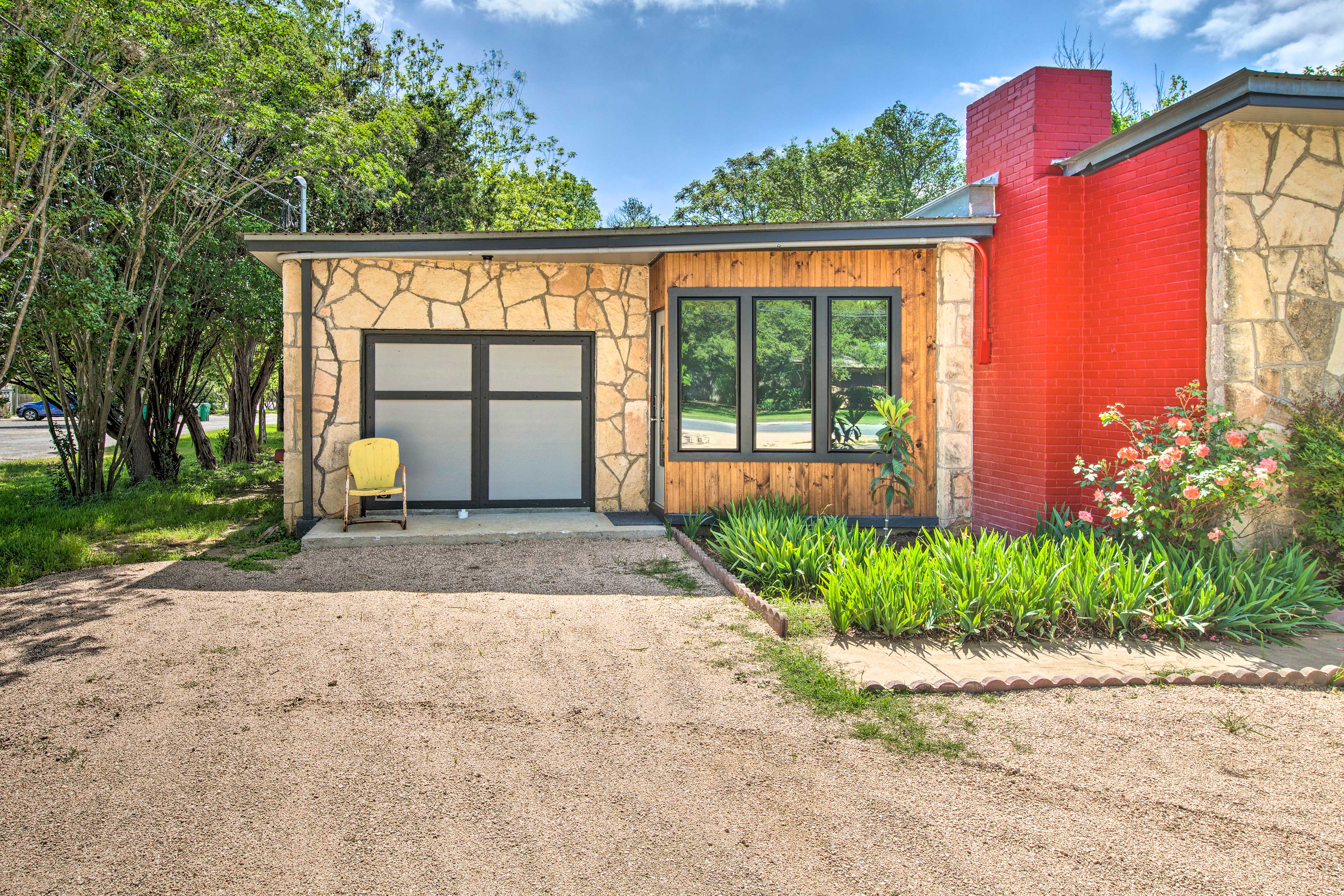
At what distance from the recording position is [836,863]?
2.64m

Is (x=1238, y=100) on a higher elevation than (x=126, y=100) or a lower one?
lower

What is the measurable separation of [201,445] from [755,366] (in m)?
11.8

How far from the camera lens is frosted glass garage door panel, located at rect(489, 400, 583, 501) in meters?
9.05

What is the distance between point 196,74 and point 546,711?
358 inches

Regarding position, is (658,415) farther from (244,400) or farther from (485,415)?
(244,400)

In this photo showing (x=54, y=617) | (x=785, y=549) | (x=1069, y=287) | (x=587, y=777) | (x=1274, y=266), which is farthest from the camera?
(x=1069, y=287)

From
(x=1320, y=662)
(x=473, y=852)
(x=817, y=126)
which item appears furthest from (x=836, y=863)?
(x=817, y=126)

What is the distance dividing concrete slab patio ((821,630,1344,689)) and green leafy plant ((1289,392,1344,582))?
3.31 ft

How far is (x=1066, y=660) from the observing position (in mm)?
4512

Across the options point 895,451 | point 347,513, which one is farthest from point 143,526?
point 895,451

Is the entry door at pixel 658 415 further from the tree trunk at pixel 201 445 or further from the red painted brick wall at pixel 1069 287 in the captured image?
the tree trunk at pixel 201 445

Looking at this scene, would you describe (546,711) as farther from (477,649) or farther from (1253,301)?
(1253,301)

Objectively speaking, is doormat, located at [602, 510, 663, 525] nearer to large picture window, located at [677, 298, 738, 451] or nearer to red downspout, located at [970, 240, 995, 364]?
large picture window, located at [677, 298, 738, 451]

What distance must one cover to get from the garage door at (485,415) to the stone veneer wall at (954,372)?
3.53 m
